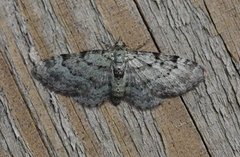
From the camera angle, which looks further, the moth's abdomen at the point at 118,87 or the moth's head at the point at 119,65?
the moth's head at the point at 119,65

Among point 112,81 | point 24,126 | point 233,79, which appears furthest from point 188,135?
point 24,126

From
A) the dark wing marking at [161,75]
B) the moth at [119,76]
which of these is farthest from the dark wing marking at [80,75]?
the dark wing marking at [161,75]

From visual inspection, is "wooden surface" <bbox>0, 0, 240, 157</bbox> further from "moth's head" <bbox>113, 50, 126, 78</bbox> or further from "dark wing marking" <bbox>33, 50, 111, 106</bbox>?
"moth's head" <bbox>113, 50, 126, 78</bbox>

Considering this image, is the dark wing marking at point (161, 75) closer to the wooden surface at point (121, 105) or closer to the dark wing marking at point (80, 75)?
the wooden surface at point (121, 105)

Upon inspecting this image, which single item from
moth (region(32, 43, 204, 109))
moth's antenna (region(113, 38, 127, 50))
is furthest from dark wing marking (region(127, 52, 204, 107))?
moth's antenna (region(113, 38, 127, 50))

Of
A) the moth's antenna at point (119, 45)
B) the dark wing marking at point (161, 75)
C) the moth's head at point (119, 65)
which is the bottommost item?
the dark wing marking at point (161, 75)

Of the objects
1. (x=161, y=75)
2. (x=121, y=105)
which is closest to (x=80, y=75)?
(x=121, y=105)

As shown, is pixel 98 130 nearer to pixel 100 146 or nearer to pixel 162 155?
pixel 100 146

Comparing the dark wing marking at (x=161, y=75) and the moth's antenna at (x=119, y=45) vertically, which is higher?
the moth's antenna at (x=119, y=45)
